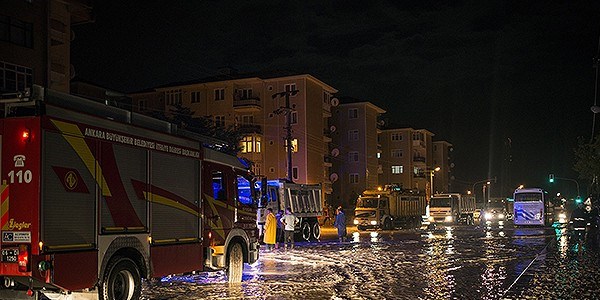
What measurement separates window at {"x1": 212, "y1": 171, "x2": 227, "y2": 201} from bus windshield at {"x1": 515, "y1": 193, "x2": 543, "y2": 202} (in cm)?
3687

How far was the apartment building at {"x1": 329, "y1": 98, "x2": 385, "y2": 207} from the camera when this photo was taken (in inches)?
3063

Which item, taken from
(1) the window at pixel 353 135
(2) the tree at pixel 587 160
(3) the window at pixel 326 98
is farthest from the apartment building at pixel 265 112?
(2) the tree at pixel 587 160

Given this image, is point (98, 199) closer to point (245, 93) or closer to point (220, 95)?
point (245, 93)

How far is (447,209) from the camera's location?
5747 cm

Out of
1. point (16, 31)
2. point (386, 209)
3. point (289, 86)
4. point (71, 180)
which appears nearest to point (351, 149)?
point (289, 86)

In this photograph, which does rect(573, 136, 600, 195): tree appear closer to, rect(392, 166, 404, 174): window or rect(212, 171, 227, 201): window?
Result: rect(212, 171, 227, 201): window

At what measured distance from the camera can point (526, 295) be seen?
12953 mm

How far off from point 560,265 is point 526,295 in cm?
671

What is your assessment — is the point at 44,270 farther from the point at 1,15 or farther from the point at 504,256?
the point at 1,15

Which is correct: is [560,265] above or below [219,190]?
below

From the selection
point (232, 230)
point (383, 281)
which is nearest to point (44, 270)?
point (232, 230)

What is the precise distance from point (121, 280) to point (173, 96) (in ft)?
185

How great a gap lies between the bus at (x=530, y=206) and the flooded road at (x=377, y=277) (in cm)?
2344

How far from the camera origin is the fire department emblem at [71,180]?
9.77 m
